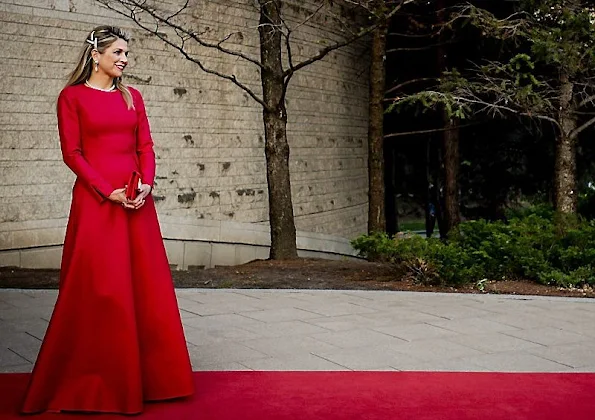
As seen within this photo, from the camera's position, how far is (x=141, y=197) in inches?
189

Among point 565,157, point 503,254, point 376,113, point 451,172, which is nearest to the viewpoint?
point 503,254

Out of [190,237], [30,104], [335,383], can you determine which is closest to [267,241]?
[190,237]

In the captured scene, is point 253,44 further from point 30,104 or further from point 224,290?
point 224,290

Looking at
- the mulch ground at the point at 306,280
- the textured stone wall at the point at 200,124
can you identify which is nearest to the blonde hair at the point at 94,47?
the mulch ground at the point at 306,280

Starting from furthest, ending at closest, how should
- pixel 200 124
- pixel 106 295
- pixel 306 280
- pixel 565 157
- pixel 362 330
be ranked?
pixel 200 124
pixel 565 157
pixel 306 280
pixel 362 330
pixel 106 295

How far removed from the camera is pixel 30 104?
11.3m

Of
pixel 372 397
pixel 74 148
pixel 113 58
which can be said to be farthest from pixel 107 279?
pixel 372 397

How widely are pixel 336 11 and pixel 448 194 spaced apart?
399 centimetres

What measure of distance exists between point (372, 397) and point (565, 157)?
27.5 ft

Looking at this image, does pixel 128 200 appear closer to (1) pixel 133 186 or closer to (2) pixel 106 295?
(1) pixel 133 186

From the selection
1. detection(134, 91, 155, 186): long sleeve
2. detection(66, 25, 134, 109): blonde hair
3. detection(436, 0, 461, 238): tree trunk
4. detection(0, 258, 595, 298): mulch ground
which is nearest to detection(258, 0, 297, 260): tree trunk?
detection(0, 258, 595, 298): mulch ground

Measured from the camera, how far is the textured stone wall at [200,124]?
11.2m

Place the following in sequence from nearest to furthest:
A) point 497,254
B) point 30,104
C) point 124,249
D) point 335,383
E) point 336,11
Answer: point 124,249
point 335,383
point 497,254
point 30,104
point 336,11

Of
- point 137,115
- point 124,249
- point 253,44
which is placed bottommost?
point 124,249
